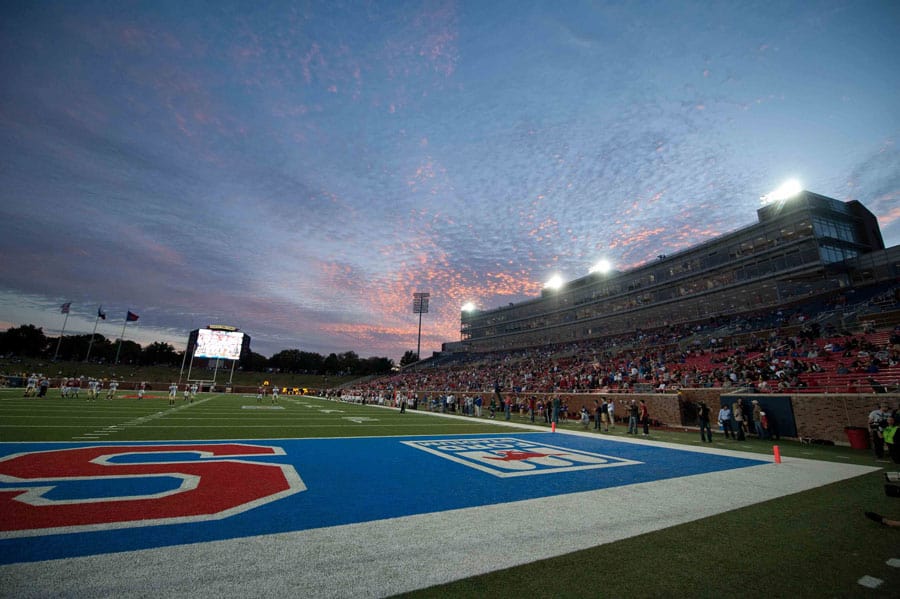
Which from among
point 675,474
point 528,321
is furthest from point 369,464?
point 528,321

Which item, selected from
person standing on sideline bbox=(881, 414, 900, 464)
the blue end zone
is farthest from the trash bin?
the blue end zone

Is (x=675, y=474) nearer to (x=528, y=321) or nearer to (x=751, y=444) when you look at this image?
(x=751, y=444)

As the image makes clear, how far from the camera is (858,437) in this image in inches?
489

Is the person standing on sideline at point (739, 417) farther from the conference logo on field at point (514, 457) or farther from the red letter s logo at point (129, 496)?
the red letter s logo at point (129, 496)

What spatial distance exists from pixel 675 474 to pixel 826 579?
5148 mm


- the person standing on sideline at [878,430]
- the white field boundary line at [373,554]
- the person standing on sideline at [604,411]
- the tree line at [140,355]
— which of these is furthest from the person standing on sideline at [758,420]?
the tree line at [140,355]

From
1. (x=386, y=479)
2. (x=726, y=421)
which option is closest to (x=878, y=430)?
(x=726, y=421)

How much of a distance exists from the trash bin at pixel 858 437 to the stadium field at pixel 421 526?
4.29m

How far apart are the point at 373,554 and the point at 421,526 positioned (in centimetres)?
99

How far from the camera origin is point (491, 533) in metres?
4.50

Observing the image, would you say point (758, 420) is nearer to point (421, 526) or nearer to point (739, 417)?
point (739, 417)

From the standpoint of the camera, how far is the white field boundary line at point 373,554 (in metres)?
3.03

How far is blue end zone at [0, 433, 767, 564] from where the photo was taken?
4.05 m

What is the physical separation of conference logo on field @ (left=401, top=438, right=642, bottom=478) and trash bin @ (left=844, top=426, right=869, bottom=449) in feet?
30.7
